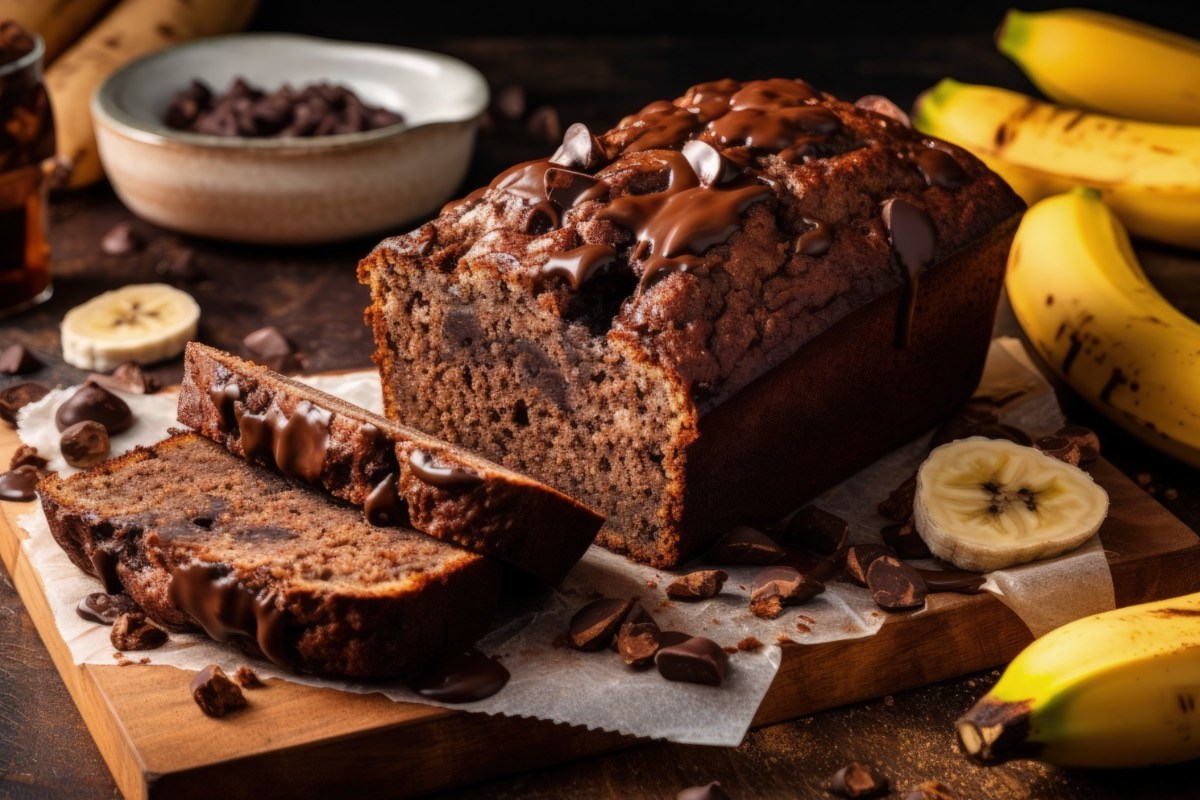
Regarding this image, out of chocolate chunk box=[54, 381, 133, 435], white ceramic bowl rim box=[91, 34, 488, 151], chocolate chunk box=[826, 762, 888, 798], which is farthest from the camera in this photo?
white ceramic bowl rim box=[91, 34, 488, 151]

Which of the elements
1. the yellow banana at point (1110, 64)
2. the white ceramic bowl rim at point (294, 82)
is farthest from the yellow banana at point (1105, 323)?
the white ceramic bowl rim at point (294, 82)

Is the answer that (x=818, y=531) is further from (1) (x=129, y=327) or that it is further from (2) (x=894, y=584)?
(1) (x=129, y=327)

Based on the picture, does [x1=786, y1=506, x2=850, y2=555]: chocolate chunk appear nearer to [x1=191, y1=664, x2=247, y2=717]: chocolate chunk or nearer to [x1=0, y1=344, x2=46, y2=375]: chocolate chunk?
[x1=191, y1=664, x2=247, y2=717]: chocolate chunk

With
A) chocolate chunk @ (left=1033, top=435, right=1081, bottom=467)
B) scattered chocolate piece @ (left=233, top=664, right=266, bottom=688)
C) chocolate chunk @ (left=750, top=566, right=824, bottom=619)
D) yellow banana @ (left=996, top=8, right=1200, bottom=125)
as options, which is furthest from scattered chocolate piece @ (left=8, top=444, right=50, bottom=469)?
yellow banana @ (left=996, top=8, right=1200, bottom=125)

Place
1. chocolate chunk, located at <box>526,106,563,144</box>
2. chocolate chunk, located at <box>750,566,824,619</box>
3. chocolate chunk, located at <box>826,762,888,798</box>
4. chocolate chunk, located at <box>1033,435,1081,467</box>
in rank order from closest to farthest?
chocolate chunk, located at <box>826,762,888,798</box> → chocolate chunk, located at <box>750,566,824,619</box> → chocolate chunk, located at <box>1033,435,1081,467</box> → chocolate chunk, located at <box>526,106,563,144</box>

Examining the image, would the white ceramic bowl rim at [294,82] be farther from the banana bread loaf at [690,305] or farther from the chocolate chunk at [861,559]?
the chocolate chunk at [861,559]

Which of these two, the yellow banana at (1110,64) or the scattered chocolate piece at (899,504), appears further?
the yellow banana at (1110,64)

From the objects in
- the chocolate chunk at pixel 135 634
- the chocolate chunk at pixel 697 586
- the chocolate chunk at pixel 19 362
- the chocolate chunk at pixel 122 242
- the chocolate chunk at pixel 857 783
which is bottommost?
the chocolate chunk at pixel 122 242
